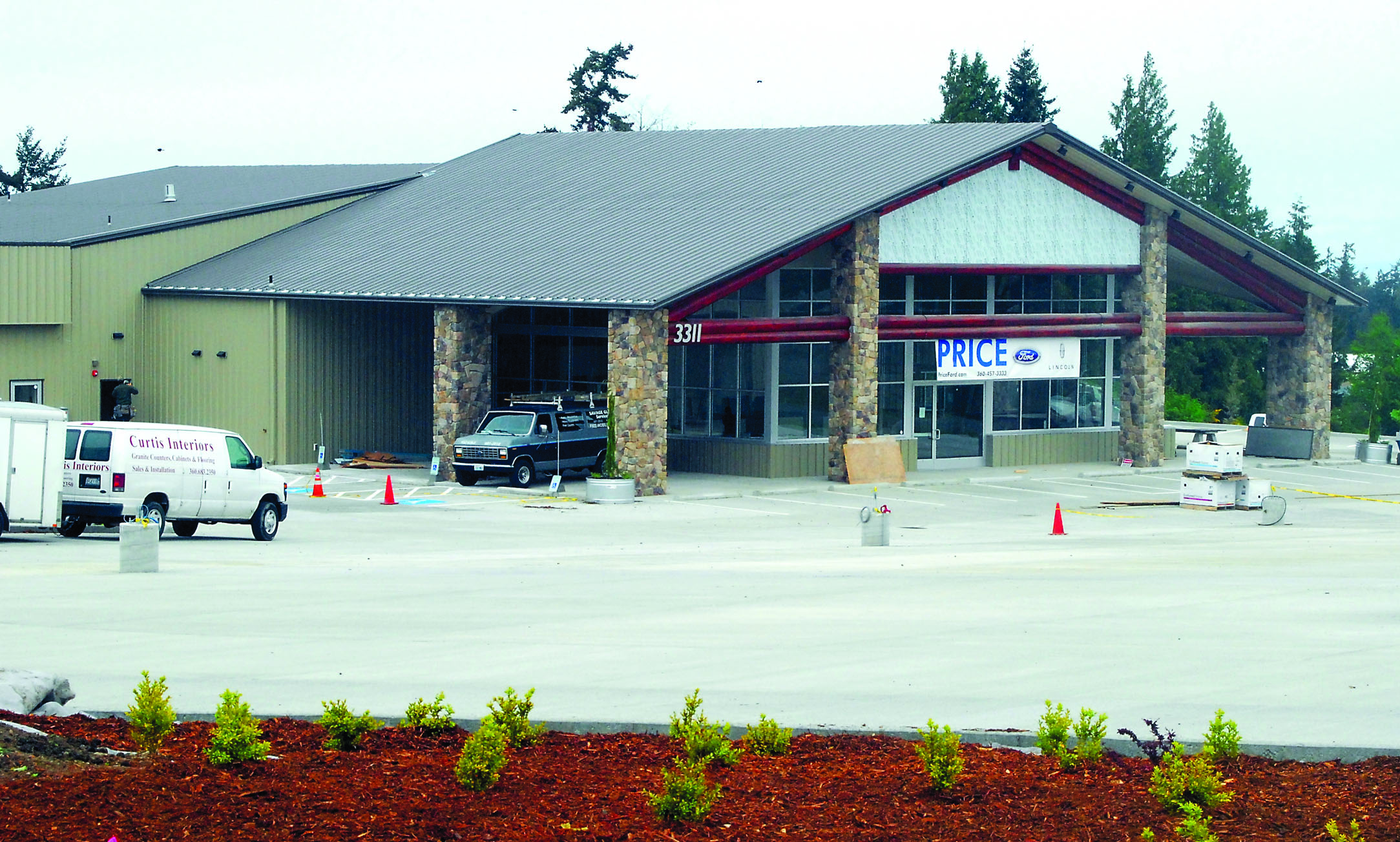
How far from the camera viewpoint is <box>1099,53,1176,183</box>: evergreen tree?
10069 cm

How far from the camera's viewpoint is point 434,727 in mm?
11086

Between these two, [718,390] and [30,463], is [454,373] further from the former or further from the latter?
[30,463]

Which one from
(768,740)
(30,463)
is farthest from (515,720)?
(30,463)

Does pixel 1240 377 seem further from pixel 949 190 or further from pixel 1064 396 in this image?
pixel 949 190

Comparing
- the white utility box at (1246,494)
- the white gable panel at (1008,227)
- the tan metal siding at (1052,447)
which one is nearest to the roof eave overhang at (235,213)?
the white gable panel at (1008,227)

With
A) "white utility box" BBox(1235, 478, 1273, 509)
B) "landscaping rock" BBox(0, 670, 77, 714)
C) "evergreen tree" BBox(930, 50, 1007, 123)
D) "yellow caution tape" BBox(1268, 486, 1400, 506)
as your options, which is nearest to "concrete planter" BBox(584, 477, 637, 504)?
"white utility box" BBox(1235, 478, 1273, 509)

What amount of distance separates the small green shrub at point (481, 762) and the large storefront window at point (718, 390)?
3154 centimetres

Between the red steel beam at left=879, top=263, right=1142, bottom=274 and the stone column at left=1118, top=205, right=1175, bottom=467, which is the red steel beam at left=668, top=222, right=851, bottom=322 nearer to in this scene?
the red steel beam at left=879, top=263, right=1142, bottom=274

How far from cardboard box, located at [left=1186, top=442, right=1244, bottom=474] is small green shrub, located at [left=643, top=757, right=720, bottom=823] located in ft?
97.0

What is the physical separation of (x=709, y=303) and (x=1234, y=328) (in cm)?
1885

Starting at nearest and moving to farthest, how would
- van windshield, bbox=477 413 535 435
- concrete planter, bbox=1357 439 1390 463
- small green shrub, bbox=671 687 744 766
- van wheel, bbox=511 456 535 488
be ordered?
small green shrub, bbox=671 687 744 766
van wheel, bbox=511 456 535 488
van windshield, bbox=477 413 535 435
concrete planter, bbox=1357 439 1390 463

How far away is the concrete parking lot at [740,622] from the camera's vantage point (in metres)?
13.1

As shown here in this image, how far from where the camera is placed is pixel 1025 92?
89.2 metres

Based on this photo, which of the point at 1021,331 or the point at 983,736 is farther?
the point at 1021,331
